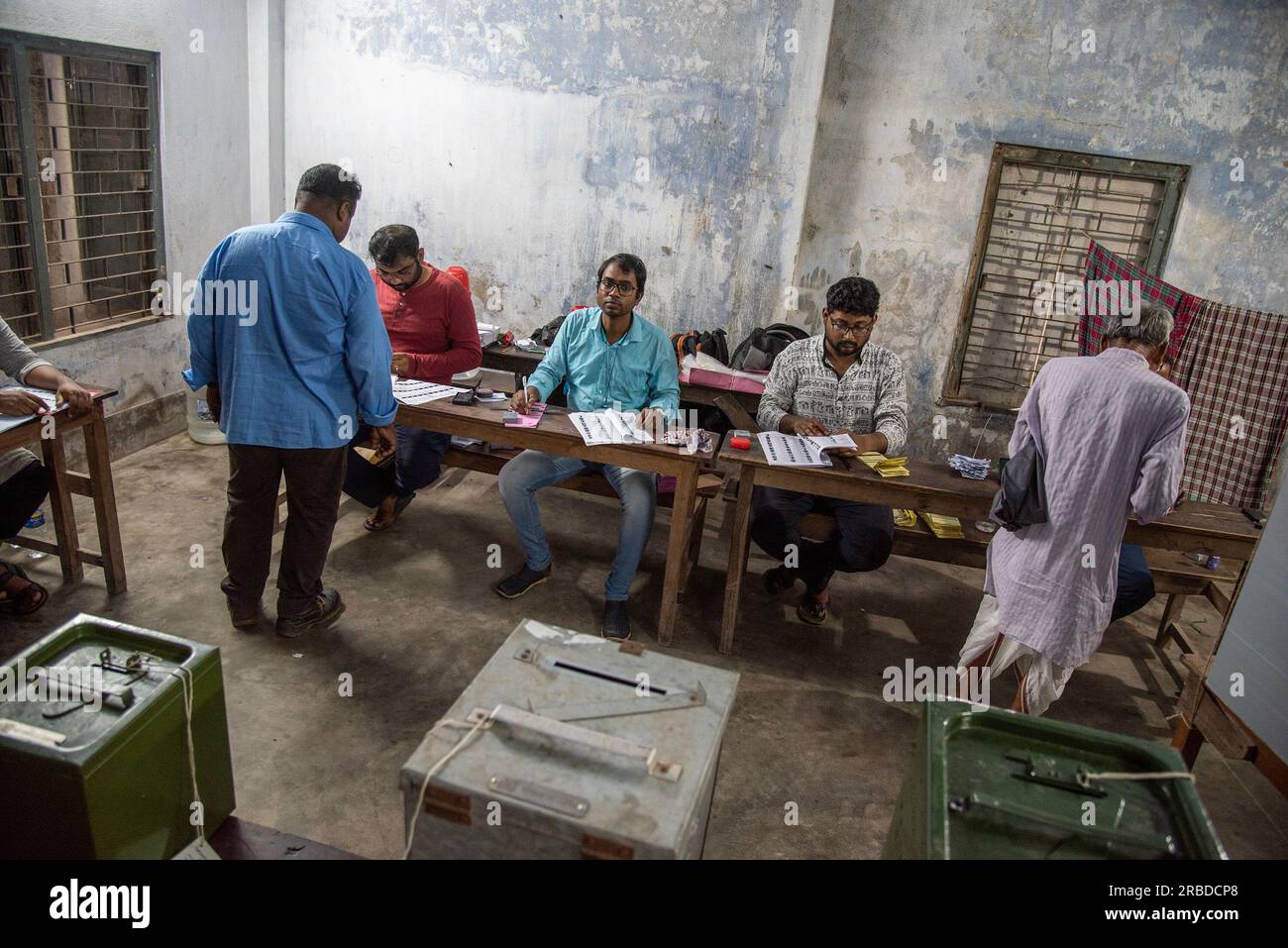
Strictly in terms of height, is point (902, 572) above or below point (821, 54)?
below

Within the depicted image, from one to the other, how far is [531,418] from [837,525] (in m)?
1.50

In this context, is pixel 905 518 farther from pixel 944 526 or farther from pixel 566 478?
pixel 566 478

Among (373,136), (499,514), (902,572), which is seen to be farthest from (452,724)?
(373,136)

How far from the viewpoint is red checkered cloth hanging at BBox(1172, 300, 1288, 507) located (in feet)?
16.3

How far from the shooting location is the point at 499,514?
502 cm

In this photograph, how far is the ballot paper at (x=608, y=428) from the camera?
3.69 meters

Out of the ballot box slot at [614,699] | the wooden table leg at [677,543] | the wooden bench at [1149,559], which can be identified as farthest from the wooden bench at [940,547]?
the ballot box slot at [614,699]

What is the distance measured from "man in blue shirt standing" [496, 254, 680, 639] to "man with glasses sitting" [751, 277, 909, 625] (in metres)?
0.54

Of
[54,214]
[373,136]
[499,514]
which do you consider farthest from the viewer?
[373,136]

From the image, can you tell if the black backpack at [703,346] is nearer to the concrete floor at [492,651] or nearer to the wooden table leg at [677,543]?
the concrete floor at [492,651]

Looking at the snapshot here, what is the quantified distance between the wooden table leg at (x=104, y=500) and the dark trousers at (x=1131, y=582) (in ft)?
14.0

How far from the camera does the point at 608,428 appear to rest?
3.83 meters
